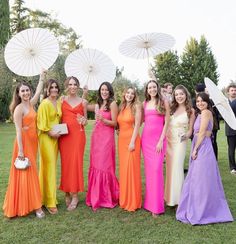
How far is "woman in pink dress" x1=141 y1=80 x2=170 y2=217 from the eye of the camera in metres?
5.66

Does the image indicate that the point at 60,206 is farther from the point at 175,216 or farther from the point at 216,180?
the point at 216,180

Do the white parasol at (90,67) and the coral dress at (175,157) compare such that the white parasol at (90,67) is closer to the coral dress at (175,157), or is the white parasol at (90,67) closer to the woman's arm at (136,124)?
the woman's arm at (136,124)

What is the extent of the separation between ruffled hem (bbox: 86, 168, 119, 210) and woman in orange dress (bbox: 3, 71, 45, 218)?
96cm

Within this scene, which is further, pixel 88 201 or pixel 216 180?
pixel 88 201

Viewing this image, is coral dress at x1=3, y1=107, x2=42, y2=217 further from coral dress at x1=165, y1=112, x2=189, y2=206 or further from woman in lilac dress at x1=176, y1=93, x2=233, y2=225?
woman in lilac dress at x1=176, y1=93, x2=233, y2=225

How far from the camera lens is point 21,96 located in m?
5.52

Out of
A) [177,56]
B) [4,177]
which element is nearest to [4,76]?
[4,177]

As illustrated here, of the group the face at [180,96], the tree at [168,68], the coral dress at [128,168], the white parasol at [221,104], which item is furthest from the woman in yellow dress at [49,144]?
the tree at [168,68]

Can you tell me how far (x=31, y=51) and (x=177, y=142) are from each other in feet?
9.19

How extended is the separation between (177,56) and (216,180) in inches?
1760

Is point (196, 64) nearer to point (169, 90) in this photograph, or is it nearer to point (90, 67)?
point (169, 90)

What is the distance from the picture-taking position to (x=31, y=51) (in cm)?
580

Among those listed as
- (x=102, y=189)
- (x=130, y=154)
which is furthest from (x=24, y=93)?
(x=102, y=189)

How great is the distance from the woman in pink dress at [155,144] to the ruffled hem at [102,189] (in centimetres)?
66
